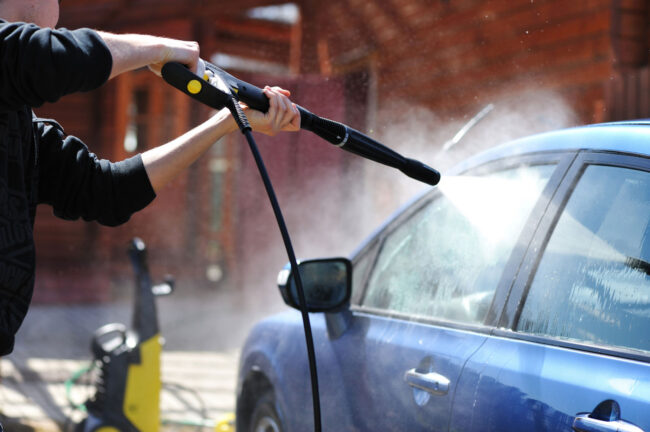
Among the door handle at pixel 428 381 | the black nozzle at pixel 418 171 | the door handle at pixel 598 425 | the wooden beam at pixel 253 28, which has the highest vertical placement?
the wooden beam at pixel 253 28

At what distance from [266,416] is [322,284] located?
0.70 metres

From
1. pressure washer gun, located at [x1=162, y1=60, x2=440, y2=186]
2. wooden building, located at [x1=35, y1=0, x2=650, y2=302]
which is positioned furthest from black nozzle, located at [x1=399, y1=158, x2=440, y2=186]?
wooden building, located at [x1=35, y1=0, x2=650, y2=302]

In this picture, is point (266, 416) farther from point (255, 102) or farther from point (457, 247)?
point (255, 102)

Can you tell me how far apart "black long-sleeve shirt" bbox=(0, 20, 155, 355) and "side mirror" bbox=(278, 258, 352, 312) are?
1.80 feet

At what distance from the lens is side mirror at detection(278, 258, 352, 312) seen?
217 centimetres

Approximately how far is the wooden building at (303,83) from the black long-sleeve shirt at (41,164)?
10.2 feet

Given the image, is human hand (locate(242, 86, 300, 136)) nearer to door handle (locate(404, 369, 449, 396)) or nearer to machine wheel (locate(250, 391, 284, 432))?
door handle (locate(404, 369, 449, 396))

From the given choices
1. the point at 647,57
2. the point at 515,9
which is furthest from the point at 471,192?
the point at 515,9

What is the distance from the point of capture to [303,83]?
19.9ft

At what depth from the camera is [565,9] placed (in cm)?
605

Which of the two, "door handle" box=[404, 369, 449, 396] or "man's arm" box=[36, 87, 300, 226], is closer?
"door handle" box=[404, 369, 449, 396]

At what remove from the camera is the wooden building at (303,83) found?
232 inches

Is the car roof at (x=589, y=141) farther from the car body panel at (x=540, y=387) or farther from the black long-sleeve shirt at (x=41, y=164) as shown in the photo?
the black long-sleeve shirt at (x=41, y=164)

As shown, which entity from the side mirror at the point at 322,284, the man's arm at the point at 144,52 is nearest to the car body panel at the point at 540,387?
the side mirror at the point at 322,284
